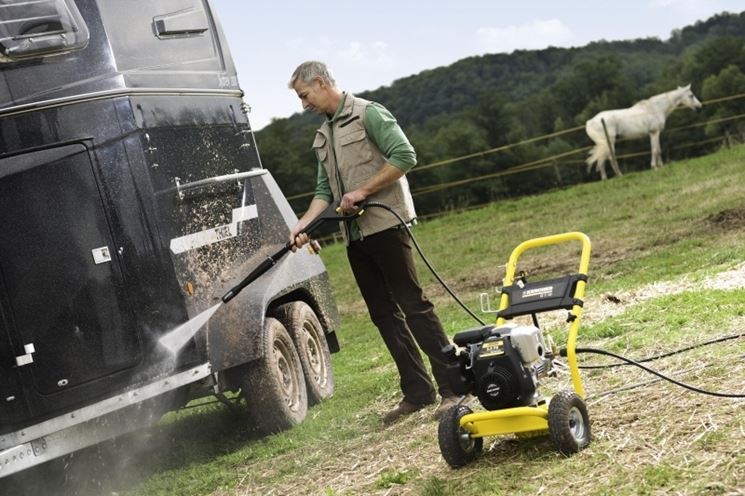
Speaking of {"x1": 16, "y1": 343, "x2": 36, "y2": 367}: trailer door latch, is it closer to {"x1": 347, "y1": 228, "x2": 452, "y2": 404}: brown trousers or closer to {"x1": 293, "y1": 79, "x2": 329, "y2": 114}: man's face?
{"x1": 347, "y1": 228, "x2": 452, "y2": 404}: brown trousers

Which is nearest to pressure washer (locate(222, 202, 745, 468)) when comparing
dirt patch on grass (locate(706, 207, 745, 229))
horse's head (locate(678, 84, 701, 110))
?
dirt patch on grass (locate(706, 207, 745, 229))

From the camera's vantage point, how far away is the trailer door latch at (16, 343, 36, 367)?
21.6 ft

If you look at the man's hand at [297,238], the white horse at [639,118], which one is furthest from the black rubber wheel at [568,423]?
the white horse at [639,118]

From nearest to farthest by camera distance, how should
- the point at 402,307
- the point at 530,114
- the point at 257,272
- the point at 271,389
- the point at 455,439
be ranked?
the point at 455,439 → the point at 257,272 → the point at 402,307 → the point at 271,389 → the point at 530,114

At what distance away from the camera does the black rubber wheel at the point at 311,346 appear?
8.25 metres

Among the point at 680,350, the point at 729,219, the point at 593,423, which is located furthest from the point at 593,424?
the point at 729,219

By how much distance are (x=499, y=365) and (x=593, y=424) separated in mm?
703

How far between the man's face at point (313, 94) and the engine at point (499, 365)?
81.0 inches

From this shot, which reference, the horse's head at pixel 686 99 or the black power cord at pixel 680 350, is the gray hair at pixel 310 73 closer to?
the black power cord at pixel 680 350

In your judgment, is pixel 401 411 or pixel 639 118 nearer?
pixel 401 411

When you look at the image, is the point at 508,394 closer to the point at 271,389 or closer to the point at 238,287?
the point at 238,287

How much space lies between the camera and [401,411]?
7086 mm

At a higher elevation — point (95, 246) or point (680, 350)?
point (95, 246)

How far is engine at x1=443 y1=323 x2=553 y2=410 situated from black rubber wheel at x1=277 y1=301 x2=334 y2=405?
2.99m
